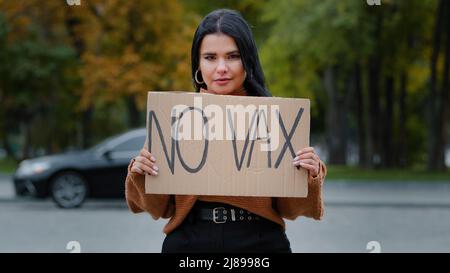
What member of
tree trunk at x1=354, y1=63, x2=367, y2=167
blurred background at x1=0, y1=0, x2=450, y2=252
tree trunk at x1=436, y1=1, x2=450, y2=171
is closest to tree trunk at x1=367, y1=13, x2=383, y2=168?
blurred background at x1=0, y1=0, x2=450, y2=252

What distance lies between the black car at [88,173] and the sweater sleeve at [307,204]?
13.1 meters

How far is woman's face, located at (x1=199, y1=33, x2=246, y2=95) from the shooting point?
2.96m

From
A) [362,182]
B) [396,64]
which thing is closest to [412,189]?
[362,182]

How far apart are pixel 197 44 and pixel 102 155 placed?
530 inches

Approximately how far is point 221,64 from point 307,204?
537 millimetres

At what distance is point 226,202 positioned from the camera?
297cm

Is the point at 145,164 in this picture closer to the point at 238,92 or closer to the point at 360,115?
the point at 238,92

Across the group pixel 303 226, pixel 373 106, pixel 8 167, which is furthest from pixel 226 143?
pixel 8 167

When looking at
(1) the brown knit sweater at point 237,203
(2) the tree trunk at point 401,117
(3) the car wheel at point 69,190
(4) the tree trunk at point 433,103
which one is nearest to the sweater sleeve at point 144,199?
(1) the brown knit sweater at point 237,203

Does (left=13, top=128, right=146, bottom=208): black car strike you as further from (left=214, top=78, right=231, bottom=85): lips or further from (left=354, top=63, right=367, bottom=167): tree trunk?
(left=354, top=63, right=367, bottom=167): tree trunk

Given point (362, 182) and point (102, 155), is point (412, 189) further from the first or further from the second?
point (102, 155)

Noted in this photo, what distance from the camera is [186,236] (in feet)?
9.77

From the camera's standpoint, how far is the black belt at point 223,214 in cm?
295

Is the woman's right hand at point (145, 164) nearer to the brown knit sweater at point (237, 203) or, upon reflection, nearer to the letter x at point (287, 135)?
the brown knit sweater at point (237, 203)
